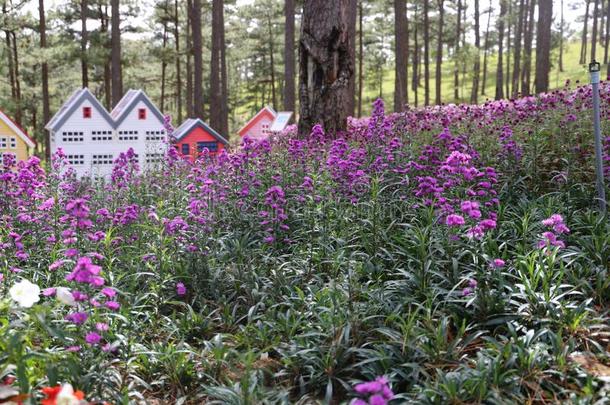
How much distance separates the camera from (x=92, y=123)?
13.4 m

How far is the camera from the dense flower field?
2920 millimetres

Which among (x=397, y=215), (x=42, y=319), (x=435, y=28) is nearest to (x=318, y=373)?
(x=42, y=319)

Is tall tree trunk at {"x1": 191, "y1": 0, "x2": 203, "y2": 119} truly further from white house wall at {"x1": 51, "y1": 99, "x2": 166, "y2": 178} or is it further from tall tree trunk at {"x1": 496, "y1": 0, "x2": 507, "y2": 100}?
tall tree trunk at {"x1": 496, "y1": 0, "x2": 507, "y2": 100}

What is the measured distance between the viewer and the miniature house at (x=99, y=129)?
13.2 m

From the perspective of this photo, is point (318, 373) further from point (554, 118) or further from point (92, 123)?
point (92, 123)

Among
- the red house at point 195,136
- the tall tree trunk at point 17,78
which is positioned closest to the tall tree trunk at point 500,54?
the red house at point 195,136

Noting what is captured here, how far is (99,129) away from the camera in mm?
13484

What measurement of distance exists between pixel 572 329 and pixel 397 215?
219 centimetres

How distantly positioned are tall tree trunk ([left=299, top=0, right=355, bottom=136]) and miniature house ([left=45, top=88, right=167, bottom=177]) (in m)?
5.52

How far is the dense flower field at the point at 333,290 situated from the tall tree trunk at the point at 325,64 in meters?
2.27

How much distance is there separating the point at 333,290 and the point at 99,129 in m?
11.2

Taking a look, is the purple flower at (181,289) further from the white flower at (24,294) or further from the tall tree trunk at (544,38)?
the tall tree trunk at (544,38)

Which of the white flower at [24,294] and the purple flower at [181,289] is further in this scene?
the purple flower at [181,289]

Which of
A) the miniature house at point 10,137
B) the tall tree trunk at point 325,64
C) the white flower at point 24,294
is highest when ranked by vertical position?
the tall tree trunk at point 325,64
